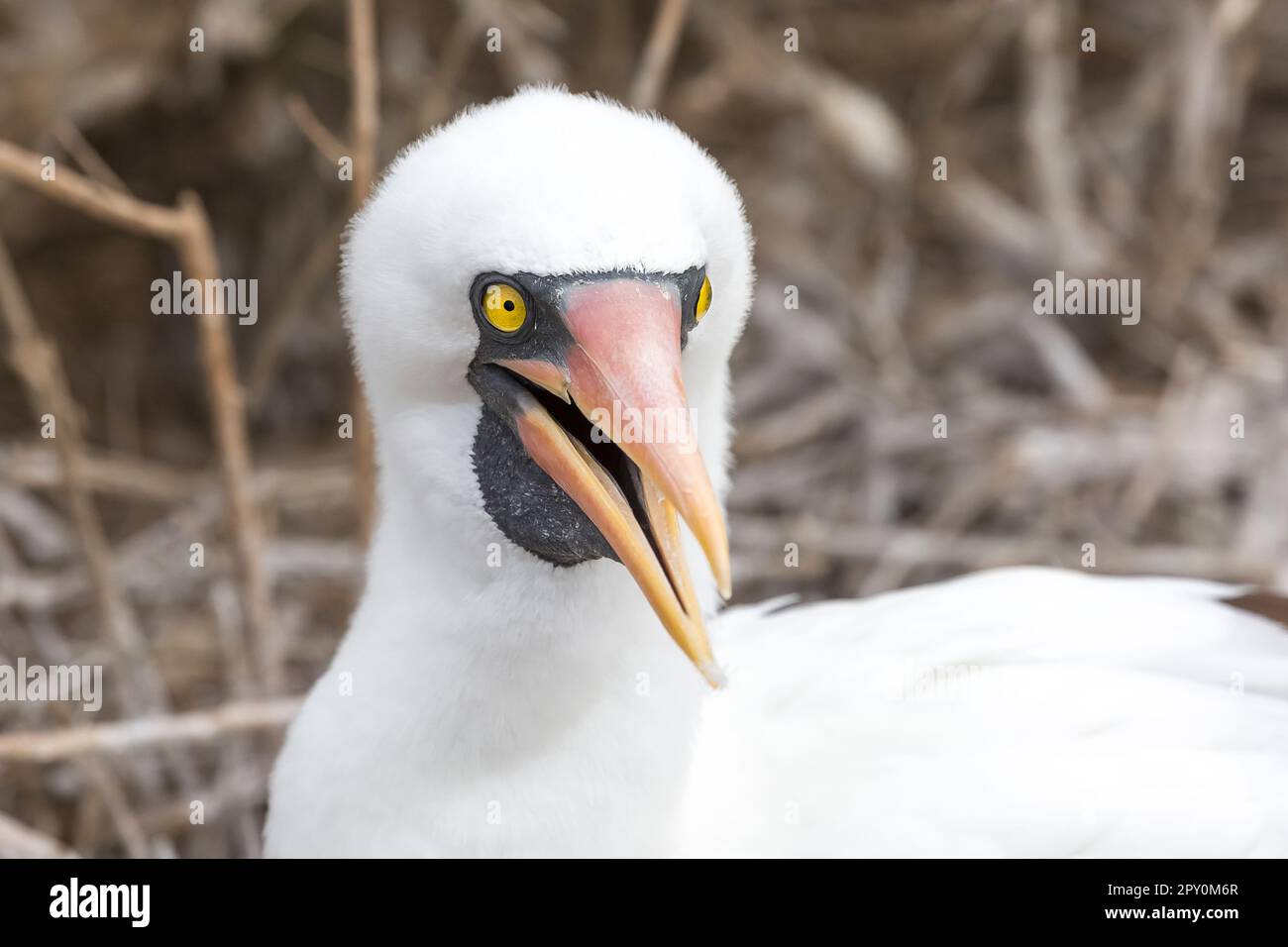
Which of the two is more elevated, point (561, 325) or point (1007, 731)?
point (561, 325)

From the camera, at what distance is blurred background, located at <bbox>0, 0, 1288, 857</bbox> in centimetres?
340

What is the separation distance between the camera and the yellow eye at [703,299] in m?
1.87

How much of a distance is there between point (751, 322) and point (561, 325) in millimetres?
2787

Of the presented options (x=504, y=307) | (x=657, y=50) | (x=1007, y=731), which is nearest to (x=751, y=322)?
(x=657, y=50)

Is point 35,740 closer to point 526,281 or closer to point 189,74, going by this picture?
point 526,281

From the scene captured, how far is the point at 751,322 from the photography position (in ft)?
14.9

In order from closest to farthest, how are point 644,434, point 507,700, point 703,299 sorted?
point 644,434 < point 703,299 < point 507,700

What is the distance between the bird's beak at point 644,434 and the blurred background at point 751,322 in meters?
1.26

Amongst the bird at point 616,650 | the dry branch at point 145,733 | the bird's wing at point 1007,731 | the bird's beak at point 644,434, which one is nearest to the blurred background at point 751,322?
the dry branch at point 145,733

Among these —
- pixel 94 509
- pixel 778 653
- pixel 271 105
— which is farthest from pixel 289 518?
pixel 778 653

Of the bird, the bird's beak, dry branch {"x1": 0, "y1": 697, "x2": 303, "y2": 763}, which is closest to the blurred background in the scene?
dry branch {"x1": 0, "y1": 697, "x2": 303, "y2": 763}

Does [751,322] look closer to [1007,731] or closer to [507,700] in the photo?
[1007,731]

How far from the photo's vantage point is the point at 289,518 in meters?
4.23
